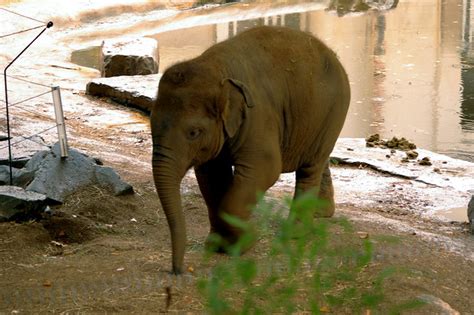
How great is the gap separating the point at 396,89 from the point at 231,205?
9758 mm

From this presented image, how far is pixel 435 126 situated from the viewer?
1330 cm

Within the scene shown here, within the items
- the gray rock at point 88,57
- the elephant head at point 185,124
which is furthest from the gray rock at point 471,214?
the gray rock at point 88,57

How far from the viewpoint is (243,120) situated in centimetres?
622

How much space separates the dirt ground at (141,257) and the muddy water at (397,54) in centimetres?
437

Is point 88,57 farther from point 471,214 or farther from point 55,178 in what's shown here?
point 471,214

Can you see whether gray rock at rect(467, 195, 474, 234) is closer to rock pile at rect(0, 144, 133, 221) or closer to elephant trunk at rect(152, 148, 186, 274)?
rock pile at rect(0, 144, 133, 221)

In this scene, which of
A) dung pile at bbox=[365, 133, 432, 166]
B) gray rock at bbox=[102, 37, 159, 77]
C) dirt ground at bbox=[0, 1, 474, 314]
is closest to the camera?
dirt ground at bbox=[0, 1, 474, 314]

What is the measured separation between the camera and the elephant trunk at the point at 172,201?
18.0 feet

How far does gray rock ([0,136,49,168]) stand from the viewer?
8.57 meters

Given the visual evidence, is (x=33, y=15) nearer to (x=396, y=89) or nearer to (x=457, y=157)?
(x=396, y=89)

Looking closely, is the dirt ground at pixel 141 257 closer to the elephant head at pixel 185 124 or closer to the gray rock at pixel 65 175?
the gray rock at pixel 65 175

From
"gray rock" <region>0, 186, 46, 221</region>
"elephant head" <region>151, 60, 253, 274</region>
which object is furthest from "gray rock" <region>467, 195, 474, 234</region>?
"gray rock" <region>0, 186, 46, 221</region>

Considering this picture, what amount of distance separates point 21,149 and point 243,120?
345cm

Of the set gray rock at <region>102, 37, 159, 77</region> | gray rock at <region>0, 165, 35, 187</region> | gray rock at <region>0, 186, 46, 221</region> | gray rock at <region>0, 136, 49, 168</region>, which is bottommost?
gray rock at <region>102, 37, 159, 77</region>
